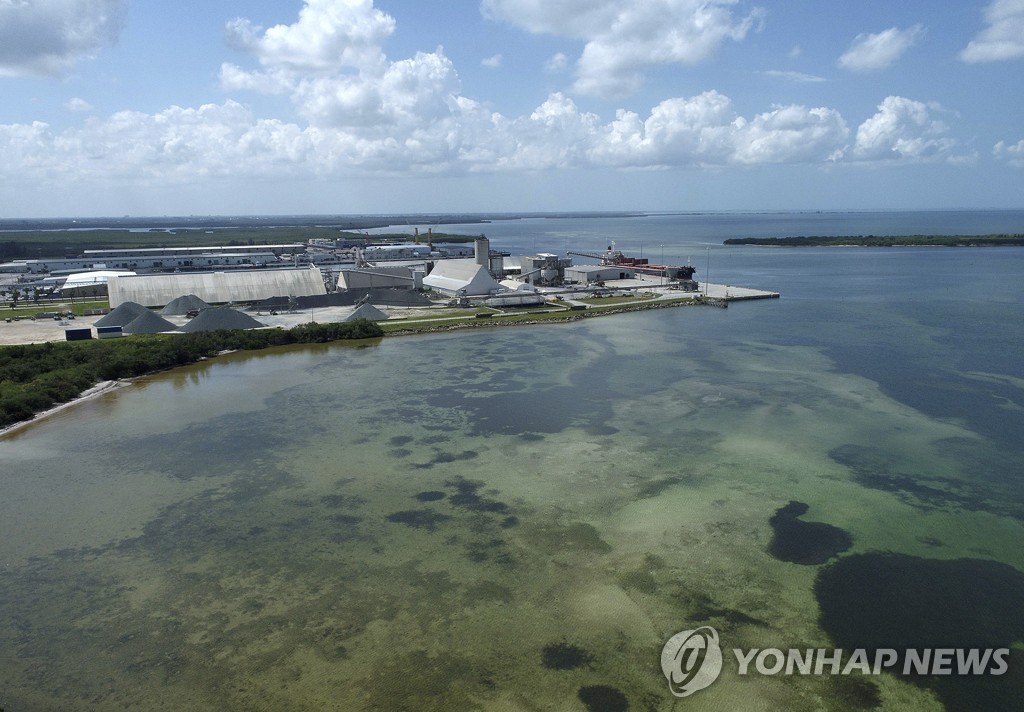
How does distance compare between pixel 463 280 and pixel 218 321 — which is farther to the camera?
pixel 463 280

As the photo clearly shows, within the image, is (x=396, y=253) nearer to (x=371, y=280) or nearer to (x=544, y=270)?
(x=544, y=270)

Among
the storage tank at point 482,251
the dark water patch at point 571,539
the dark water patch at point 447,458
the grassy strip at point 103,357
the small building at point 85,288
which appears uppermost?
the storage tank at point 482,251

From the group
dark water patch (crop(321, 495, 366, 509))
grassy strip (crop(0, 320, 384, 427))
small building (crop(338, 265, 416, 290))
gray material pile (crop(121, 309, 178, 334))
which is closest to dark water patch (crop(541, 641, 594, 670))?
dark water patch (crop(321, 495, 366, 509))

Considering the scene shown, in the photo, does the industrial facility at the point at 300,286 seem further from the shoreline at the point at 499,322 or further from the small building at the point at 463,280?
the shoreline at the point at 499,322

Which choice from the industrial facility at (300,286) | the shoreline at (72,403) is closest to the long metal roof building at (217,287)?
the industrial facility at (300,286)

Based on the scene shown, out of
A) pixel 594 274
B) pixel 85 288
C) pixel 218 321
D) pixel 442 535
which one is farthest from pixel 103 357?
pixel 594 274

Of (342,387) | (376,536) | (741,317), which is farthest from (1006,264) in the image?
(376,536)

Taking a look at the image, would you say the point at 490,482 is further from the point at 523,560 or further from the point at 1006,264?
the point at 1006,264
